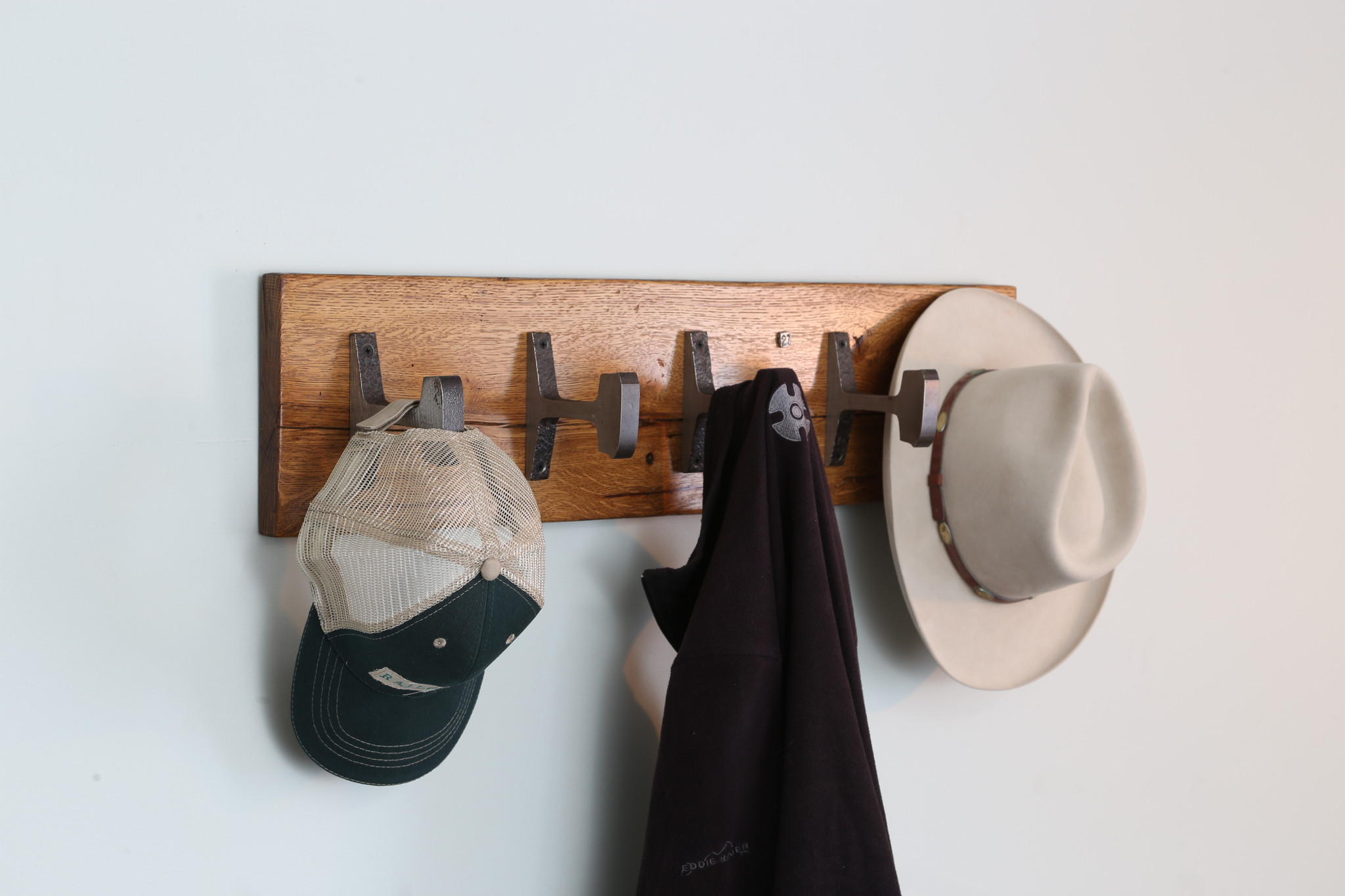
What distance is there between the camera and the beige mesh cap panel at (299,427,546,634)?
0.55 metres

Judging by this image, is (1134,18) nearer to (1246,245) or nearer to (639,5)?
(1246,245)

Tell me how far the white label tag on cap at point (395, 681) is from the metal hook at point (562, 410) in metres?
0.19

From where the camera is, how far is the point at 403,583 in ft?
1.79

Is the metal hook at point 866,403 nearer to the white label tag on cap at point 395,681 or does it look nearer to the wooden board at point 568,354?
the wooden board at point 568,354

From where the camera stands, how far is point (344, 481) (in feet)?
1.90

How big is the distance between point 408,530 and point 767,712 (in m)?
0.29

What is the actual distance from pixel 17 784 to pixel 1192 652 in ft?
3.55

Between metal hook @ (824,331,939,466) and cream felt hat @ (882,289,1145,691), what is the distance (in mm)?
39

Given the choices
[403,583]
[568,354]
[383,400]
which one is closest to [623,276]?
[568,354]

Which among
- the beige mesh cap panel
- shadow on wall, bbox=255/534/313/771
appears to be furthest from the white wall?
the beige mesh cap panel

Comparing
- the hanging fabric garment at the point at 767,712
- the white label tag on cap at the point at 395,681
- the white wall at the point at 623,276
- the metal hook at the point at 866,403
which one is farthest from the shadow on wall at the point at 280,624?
the metal hook at the point at 866,403

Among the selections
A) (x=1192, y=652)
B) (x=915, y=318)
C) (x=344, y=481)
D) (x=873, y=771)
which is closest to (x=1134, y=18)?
(x=915, y=318)

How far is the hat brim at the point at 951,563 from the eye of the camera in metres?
0.84

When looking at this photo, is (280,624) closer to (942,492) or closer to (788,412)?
(788,412)
